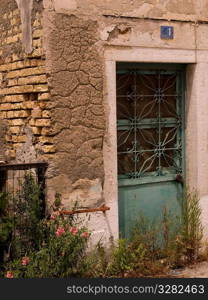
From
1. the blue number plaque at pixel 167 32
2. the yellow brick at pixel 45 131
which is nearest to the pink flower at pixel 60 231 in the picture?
the yellow brick at pixel 45 131

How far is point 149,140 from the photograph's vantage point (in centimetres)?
647

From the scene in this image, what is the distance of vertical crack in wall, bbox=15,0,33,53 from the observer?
5.79 meters

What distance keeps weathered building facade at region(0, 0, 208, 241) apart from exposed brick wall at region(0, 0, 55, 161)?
0.04 ft

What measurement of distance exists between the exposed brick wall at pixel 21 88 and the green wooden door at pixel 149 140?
0.95 m

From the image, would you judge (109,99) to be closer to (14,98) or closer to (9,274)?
(14,98)

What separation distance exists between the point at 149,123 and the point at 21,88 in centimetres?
147

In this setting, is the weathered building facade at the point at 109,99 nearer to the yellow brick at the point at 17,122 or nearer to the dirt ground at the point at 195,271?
the yellow brick at the point at 17,122

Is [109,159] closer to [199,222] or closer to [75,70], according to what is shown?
[75,70]

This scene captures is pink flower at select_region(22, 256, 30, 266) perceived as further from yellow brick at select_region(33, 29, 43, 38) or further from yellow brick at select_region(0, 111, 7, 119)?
yellow brick at select_region(33, 29, 43, 38)

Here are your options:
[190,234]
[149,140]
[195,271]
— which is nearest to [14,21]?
[149,140]

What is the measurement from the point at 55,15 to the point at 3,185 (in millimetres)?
1701

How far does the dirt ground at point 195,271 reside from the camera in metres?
5.89

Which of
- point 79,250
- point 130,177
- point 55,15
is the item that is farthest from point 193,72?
point 79,250

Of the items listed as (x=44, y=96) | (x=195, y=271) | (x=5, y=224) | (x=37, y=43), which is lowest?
(x=195, y=271)
